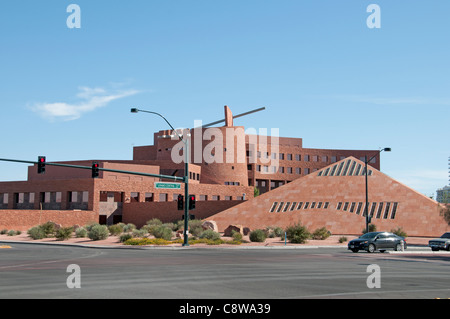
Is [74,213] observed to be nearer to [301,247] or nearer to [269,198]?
[269,198]

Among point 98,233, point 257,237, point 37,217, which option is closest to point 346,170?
point 257,237

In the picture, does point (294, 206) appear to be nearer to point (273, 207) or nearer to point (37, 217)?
point (273, 207)

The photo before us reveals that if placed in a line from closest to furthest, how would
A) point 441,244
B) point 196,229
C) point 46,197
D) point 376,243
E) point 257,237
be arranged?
1. point 376,243
2. point 441,244
3. point 257,237
4. point 196,229
5. point 46,197

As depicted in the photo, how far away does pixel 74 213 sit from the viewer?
6638cm

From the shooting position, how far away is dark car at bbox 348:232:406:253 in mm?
30516

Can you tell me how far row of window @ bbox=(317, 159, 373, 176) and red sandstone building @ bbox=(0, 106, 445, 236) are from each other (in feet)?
0.93

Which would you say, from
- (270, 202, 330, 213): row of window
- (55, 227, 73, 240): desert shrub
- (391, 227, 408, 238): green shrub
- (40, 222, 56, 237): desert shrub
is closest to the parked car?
(391, 227, 408, 238): green shrub

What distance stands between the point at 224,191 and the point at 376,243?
53.1 meters

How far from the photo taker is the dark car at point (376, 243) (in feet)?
100

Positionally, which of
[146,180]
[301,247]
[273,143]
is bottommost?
[301,247]

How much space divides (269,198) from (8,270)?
48546mm

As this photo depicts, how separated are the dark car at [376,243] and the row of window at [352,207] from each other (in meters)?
22.1

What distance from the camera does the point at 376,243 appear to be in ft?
101
